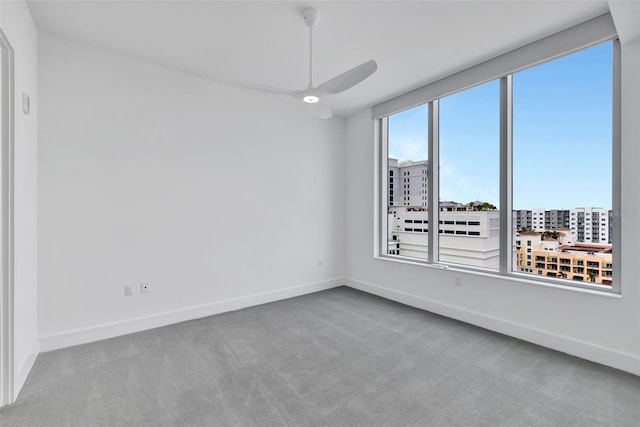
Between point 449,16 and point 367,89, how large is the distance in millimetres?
1521

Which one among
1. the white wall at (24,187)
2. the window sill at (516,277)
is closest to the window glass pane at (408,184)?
the window sill at (516,277)

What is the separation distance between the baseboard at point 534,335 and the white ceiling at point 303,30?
2742mm

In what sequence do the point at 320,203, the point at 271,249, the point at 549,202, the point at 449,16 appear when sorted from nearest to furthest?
the point at 449,16, the point at 549,202, the point at 271,249, the point at 320,203

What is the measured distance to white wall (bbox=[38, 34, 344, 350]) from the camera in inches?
109

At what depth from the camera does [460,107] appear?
3.64 m

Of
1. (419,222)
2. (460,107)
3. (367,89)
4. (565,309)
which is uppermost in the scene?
(367,89)

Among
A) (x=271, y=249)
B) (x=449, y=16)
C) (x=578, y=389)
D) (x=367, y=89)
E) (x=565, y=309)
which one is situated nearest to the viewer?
(x=578, y=389)

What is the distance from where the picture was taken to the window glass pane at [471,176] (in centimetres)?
332

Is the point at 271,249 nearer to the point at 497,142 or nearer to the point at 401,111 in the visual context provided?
the point at 401,111

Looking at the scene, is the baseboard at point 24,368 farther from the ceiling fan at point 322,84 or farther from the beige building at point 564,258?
the beige building at point 564,258

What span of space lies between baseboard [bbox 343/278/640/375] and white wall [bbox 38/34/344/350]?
1645mm

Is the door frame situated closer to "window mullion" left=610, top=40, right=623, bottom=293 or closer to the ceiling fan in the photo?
the ceiling fan

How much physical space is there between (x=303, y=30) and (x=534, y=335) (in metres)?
3.54

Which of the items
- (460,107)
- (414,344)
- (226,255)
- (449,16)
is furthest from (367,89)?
(414,344)
